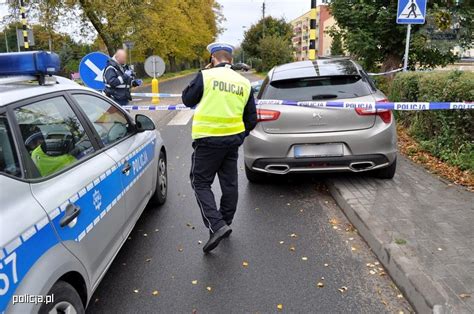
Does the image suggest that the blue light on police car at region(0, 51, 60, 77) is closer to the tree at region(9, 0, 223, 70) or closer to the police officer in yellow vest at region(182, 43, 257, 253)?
the police officer in yellow vest at region(182, 43, 257, 253)

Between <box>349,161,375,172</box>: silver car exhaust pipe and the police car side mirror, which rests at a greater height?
the police car side mirror

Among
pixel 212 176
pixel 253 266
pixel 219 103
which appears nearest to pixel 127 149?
pixel 212 176

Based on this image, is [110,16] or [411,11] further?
[110,16]

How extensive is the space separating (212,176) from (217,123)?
0.52 metres

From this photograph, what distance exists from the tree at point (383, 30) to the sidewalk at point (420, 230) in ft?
22.6

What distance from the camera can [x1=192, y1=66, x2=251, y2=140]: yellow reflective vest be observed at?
380cm

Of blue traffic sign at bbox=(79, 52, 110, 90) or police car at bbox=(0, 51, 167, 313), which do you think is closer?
police car at bbox=(0, 51, 167, 313)

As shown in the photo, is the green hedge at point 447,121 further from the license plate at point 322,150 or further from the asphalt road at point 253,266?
the asphalt road at point 253,266

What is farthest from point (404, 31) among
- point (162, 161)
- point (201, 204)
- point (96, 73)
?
point (201, 204)

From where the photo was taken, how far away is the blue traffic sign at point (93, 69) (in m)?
9.57

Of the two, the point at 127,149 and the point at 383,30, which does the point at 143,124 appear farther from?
the point at 383,30

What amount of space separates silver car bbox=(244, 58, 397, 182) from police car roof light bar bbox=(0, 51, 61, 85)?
278 cm


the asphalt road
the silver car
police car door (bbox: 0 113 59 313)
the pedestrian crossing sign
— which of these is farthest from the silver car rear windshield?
the pedestrian crossing sign

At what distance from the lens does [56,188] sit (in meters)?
2.53
